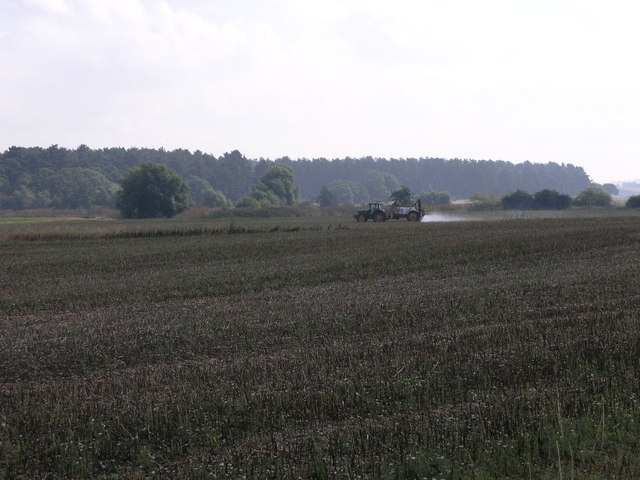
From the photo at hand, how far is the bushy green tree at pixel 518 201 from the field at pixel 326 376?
75887 mm

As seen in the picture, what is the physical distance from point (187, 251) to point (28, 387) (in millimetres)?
21903

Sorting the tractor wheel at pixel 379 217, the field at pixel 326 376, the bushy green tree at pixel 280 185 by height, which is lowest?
the field at pixel 326 376

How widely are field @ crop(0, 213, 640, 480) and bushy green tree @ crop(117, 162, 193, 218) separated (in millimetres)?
74710

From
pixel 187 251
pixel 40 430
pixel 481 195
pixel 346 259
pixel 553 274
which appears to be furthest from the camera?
pixel 481 195

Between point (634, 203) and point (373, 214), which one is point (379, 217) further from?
point (634, 203)

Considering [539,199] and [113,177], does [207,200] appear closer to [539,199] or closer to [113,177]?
[113,177]

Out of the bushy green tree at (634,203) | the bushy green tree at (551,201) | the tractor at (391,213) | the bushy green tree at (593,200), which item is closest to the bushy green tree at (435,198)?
the bushy green tree at (593,200)

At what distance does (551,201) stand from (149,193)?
55453mm

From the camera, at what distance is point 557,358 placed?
10516 millimetres

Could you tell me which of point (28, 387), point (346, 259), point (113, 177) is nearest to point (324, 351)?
point (28, 387)

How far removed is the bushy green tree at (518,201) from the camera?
96625 millimetres

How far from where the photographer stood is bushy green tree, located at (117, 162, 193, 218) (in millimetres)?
95938

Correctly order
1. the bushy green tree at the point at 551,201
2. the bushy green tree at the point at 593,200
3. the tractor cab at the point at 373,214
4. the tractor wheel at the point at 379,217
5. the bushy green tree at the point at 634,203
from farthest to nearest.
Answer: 1. the bushy green tree at the point at 593,200
2. the bushy green tree at the point at 551,201
3. the bushy green tree at the point at 634,203
4. the tractor cab at the point at 373,214
5. the tractor wheel at the point at 379,217

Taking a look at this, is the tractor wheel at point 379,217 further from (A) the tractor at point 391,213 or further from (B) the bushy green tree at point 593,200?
(B) the bushy green tree at point 593,200
